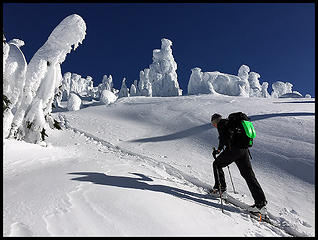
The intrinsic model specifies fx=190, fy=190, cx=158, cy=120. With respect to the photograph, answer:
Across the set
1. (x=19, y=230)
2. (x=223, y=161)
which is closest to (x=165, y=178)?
(x=223, y=161)

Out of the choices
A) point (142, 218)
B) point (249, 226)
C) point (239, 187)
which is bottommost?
point (239, 187)

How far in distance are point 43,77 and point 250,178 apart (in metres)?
7.93

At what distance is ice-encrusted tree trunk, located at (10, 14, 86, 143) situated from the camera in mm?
7016

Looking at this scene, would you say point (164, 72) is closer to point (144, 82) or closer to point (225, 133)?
point (144, 82)

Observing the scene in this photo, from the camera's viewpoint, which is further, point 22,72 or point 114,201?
point 22,72

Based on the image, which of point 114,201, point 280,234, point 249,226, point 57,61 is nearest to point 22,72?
point 57,61

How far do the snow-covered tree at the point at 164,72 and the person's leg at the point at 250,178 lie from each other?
68.6 m

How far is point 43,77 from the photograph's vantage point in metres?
7.51

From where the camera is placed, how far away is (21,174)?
12.9ft

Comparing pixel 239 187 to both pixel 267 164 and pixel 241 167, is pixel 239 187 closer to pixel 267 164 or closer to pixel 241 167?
pixel 241 167

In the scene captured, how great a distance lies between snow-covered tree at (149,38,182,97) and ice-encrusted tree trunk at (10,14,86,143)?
64.4 metres

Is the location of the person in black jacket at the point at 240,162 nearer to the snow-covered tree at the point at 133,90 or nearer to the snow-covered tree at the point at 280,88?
the snow-covered tree at the point at 133,90

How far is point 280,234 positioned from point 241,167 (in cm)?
114

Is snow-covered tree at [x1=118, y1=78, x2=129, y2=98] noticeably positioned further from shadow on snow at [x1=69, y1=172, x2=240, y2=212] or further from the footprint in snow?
the footprint in snow
